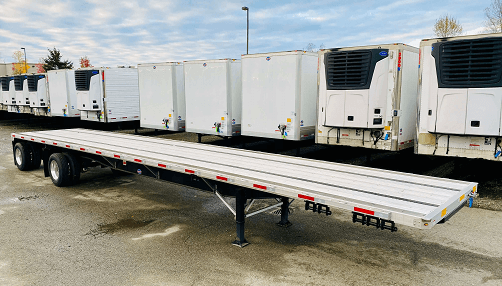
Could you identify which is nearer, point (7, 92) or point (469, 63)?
point (469, 63)

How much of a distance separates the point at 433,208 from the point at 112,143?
23.8ft

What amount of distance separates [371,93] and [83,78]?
14.0m

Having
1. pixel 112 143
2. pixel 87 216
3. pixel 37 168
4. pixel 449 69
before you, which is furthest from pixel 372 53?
pixel 37 168

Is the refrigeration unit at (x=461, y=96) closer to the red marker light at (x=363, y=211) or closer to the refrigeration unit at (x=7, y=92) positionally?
the red marker light at (x=363, y=211)

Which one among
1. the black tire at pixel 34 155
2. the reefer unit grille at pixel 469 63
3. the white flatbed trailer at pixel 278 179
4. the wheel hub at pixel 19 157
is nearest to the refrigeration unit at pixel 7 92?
the wheel hub at pixel 19 157

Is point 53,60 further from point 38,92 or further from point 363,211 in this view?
point 363,211

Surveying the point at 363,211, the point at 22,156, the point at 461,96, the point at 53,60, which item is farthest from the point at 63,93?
→ the point at 53,60

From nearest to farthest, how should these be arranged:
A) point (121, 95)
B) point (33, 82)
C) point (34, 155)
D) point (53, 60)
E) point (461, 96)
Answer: point (461, 96), point (34, 155), point (121, 95), point (33, 82), point (53, 60)

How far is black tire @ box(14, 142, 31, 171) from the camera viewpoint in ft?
36.3

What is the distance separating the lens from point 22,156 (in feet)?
36.4

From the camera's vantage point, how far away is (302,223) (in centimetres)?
695

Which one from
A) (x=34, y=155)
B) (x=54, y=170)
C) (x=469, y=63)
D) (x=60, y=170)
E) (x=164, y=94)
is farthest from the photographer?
(x=164, y=94)

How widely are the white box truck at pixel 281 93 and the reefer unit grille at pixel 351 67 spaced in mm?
1040

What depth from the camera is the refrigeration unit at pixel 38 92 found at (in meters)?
22.1
